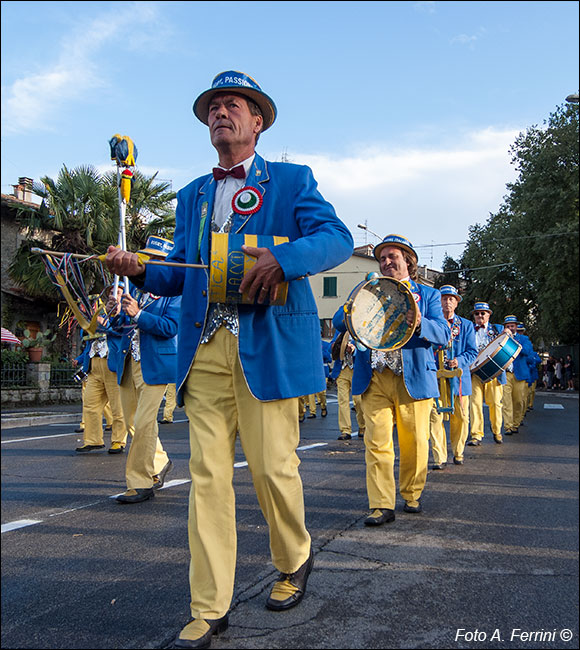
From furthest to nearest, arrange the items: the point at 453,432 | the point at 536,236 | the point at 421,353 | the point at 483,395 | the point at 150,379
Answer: the point at 536,236 → the point at 483,395 → the point at 453,432 → the point at 150,379 → the point at 421,353

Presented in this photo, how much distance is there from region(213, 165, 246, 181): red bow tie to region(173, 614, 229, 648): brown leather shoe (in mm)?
2003

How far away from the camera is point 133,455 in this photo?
6.01 metres

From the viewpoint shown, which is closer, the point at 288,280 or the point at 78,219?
the point at 288,280

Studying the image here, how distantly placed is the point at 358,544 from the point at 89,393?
615 centimetres

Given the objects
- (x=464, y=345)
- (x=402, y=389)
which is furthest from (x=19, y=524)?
(x=464, y=345)

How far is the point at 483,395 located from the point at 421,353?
22.3 ft

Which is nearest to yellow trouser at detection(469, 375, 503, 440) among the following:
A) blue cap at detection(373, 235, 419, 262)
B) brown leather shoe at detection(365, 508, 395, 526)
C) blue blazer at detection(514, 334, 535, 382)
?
blue blazer at detection(514, 334, 535, 382)

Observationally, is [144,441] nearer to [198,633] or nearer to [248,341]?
[248,341]

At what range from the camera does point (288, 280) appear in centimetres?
298

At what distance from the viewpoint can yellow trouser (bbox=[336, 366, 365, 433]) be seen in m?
12.0

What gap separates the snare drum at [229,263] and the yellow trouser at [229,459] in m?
0.28

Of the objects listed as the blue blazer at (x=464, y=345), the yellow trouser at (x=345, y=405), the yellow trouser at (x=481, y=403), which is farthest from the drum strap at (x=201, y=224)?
the yellow trouser at (x=481, y=403)

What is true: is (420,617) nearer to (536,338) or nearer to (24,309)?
(24,309)

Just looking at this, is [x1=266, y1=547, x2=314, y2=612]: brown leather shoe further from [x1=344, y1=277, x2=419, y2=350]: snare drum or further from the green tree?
the green tree
